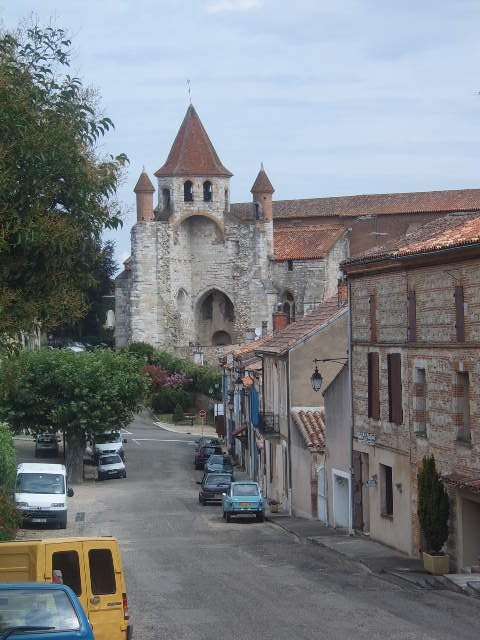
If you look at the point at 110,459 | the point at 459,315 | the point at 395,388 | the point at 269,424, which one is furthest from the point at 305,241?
the point at 459,315

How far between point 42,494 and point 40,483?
0.98 metres

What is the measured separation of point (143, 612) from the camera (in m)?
19.4

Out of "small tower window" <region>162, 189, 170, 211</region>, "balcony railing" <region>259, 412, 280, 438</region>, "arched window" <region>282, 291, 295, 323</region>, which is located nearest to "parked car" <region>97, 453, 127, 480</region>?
"balcony railing" <region>259, 412, 280, 438</region>

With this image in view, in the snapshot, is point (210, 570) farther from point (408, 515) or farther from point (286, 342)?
point (286, 342)

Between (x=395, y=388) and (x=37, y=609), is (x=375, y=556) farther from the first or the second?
(x=37, y=609)

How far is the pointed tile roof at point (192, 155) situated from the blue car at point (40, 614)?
304 ft

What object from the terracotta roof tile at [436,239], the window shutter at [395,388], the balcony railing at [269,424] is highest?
the terracotta roof tile at [436,239]

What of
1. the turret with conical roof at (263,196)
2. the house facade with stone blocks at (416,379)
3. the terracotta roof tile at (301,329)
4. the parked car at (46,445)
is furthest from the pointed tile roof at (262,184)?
the house facade with stone blocks at (416,379)

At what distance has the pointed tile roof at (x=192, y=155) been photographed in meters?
103

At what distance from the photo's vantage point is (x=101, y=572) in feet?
51.5

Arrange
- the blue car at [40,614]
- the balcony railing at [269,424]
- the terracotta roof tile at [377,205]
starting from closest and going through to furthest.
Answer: the blue car at [40,614] < the balcony railing at [269,424] < the terracotta roof tile at [377,205]

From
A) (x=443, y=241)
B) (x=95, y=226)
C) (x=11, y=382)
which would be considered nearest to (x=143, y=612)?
(x=11, y=382)

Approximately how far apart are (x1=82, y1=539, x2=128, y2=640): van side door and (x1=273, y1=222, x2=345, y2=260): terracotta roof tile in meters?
85.7

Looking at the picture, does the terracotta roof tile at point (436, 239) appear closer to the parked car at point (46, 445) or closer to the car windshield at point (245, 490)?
the car windshield at point (245, 490)
